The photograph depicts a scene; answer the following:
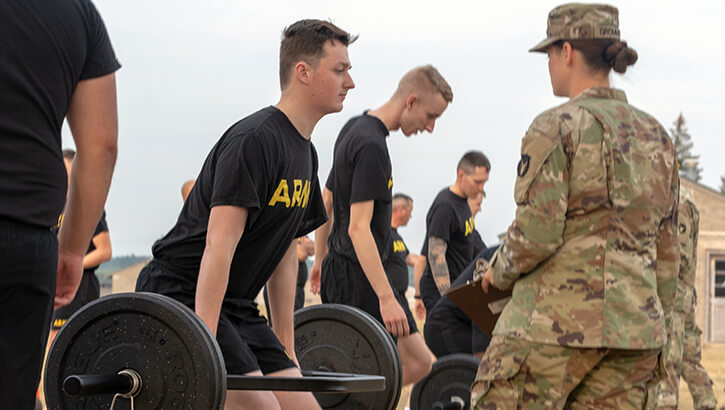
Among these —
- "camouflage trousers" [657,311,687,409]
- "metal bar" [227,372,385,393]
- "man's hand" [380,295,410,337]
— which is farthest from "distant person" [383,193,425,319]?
"metal bar" [227,372,385,393]

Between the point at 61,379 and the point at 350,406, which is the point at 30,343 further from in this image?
the point at 350,406

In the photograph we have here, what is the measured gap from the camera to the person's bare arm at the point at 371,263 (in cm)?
513

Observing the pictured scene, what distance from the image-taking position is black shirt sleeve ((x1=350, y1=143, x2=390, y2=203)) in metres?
5.18

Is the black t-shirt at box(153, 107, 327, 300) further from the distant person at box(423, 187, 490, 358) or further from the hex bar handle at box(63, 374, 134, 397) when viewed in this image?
the distant person at box(423, 187, 490, 358)

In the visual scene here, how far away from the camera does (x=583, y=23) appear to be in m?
3.84

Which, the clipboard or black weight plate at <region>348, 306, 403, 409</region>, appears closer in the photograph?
the clipboard

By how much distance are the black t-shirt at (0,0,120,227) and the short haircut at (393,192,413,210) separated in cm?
849

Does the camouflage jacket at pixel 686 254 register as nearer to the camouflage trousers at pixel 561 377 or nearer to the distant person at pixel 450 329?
the distant person at pixel 450 329

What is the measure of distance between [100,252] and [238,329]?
12.5ft

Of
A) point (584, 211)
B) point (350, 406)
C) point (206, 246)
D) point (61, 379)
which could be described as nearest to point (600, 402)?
point (584, 211)

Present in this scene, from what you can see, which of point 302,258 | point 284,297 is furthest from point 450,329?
point 302,258

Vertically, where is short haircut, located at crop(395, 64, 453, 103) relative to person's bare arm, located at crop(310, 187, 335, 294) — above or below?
above

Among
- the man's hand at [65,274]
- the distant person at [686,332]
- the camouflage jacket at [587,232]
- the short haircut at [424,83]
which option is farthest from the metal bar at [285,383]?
the short haircut at [424,83]

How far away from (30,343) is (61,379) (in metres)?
1.16
